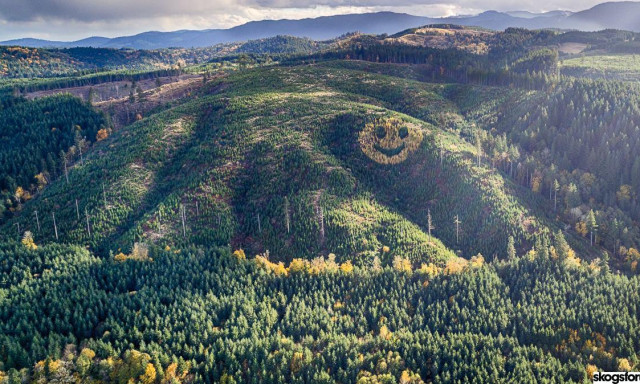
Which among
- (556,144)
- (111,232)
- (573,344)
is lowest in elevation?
(573,344)

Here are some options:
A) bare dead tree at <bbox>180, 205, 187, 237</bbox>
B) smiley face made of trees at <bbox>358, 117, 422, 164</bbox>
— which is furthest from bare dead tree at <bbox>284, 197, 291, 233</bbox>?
smiley face made of trees at <bbox>358, 117, 422, 164</bbox>

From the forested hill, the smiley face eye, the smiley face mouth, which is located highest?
the smiley face eye

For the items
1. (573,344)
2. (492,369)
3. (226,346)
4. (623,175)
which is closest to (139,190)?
(226,346)

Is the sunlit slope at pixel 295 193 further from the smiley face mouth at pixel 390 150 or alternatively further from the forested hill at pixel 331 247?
the forested hill at pixel 331 247

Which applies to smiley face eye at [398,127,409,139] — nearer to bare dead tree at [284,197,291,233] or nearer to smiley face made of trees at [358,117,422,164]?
smiley face made of trees at [358,117,422,164]

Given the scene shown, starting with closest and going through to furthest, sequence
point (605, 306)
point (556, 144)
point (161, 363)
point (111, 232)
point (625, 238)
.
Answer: point (161, 363)
point (605, 306)
point (625, 238)
point (111, 232)
point (556, 144)

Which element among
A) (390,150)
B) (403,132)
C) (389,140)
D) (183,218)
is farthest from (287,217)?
(403,132)

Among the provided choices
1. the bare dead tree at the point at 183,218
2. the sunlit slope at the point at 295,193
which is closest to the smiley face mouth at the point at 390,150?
the sunlit slope at the point at 295,193

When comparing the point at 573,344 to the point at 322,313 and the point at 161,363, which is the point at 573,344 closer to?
the point at 322,313
